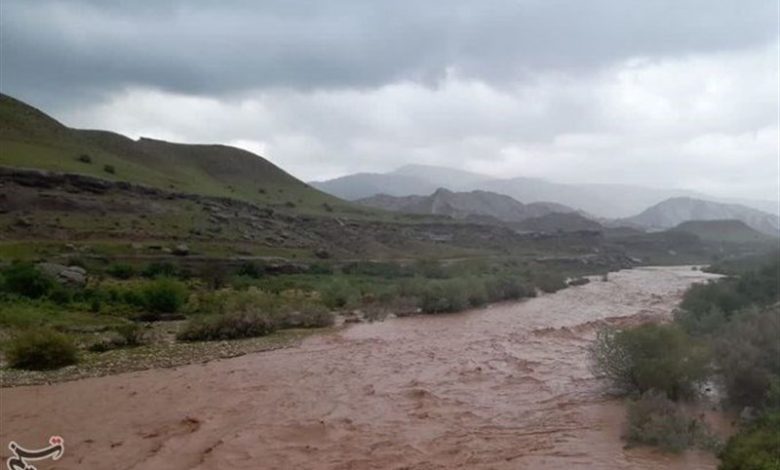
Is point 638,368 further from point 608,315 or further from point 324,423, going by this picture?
point 608,315

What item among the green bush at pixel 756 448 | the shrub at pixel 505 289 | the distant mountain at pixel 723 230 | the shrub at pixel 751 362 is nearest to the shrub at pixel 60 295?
the shrub at pixel 505 289

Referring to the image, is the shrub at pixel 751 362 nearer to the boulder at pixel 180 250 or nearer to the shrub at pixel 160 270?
the shrub at pixel 160 270

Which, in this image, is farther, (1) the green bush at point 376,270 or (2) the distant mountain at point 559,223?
(2) the distant mountain at point 559,223

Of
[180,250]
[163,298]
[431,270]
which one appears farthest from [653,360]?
[431,270]

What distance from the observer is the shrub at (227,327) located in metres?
23.7

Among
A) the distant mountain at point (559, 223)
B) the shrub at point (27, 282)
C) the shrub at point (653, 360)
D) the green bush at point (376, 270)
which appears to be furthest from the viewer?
the distant mountain at point (559, 223)

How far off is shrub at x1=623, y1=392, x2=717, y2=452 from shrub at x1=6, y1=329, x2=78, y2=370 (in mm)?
14501

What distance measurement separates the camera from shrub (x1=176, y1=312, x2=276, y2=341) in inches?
932

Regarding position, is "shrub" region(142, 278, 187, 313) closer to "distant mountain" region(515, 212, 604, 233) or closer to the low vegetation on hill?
the low vegetation on hill

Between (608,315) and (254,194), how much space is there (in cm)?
5177

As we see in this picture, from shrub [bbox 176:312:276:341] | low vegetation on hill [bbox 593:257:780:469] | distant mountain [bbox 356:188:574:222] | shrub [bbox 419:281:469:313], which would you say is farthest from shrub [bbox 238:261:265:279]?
distant mountain [bbox 356:188:574:222]

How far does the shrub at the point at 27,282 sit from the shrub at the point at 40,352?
10.4 meters

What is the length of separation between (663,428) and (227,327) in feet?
54.9

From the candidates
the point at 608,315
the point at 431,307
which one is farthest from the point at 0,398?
the point at 608,315
